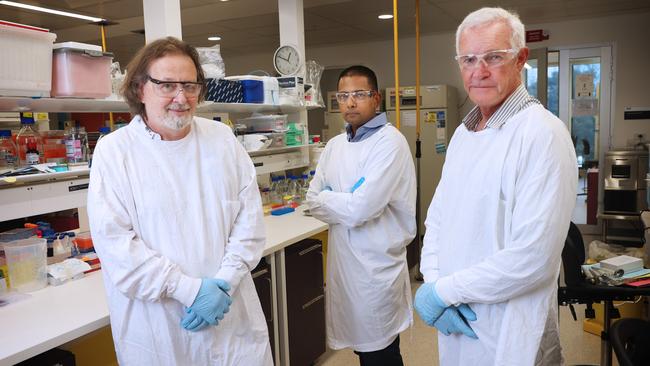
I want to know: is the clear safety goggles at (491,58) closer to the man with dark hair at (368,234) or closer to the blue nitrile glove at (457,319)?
the blue nitrile glove at (457,319)

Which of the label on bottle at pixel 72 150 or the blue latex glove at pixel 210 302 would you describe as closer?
the blue latex glove at pixel 210 302

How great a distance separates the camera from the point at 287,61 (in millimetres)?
3467

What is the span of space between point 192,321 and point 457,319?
767 mm

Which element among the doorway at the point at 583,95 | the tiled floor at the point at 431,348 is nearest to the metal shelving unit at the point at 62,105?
the tiled floor at the point at 431,348

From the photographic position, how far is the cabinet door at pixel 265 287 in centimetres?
227

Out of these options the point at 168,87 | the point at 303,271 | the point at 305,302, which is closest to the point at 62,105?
the point at 168,87

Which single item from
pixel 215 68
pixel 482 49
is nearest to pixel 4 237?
pixel 215 68

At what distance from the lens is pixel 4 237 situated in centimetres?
202

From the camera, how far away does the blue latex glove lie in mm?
1431

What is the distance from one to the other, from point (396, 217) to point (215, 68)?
1342 millimetres

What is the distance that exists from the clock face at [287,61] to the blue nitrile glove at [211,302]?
2241 mm

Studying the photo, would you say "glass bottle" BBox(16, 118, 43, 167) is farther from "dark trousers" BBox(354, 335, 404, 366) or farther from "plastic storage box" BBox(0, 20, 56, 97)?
"dark trousers" BBox(354, 335, 404, 366)

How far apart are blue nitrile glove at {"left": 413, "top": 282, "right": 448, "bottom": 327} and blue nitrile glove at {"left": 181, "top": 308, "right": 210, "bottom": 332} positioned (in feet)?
2.11

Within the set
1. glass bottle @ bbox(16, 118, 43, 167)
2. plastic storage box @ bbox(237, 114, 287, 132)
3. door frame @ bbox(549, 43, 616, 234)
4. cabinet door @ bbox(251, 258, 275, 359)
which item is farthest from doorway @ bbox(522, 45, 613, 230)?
glass bottle @ bbox(16, 118, 43, 167)
